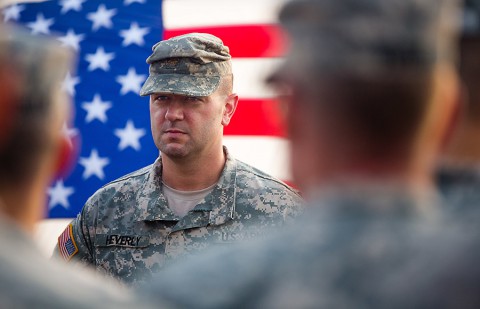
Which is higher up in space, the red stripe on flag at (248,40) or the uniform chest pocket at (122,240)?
the red stripe on flag at (248,40)

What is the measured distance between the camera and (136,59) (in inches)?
201

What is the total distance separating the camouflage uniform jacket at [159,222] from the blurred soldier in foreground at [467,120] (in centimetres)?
183

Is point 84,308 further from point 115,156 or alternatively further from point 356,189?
point 115,156

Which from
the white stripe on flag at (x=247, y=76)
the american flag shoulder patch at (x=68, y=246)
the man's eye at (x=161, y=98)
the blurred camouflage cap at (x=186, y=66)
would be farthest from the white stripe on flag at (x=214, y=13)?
the american flag shoulder patch at (x=68, y=246)

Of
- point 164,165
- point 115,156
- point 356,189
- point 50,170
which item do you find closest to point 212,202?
point 164,165

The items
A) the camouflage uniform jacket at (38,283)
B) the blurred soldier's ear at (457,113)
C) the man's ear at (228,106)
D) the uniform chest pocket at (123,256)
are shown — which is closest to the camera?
the camouflage uniform jacket at (38,283)

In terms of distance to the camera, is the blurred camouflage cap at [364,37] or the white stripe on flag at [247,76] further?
the white stripe on flag at [247,76]

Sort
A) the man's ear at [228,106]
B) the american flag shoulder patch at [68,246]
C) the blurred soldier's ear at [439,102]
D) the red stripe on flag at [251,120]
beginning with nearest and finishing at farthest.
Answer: the blurred soldier's ear at [439,102] → the american flag shoulder patch at [68,246] → the man's ear at [228,106] → the red stripe on flag at [251,120]

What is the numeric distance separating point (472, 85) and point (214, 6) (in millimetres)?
3524

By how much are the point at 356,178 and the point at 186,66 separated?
2524 mm

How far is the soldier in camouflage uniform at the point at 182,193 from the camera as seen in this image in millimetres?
3311

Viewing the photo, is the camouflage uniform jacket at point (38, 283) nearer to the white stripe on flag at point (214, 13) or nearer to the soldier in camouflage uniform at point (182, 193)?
the soldier in camouflage uniform at point (182, 193)

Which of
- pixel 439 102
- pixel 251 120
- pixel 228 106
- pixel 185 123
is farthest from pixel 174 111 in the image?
pixel 439 102

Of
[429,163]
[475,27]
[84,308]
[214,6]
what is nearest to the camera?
[84,308]
